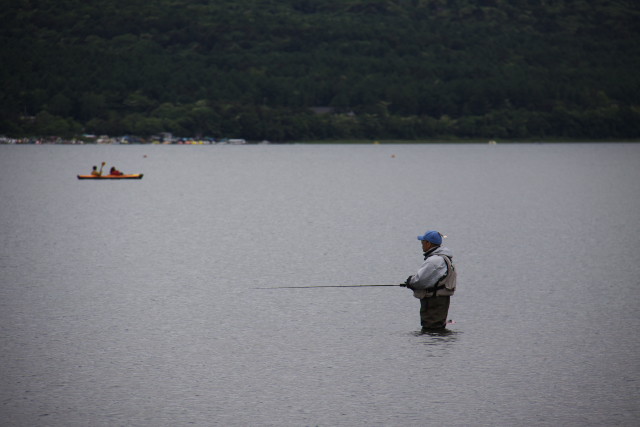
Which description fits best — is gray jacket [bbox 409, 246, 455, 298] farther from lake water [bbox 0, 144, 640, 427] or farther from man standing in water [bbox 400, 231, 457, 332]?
lake water [bbox 0, 144, 640, 427]

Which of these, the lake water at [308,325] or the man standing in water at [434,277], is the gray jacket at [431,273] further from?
the lake water at [308,325]

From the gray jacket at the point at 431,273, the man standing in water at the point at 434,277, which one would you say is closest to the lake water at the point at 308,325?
the man standing in water at the point at 434,277

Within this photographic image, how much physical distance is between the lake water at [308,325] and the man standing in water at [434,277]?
36.8 inches

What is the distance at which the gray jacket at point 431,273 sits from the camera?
22891mm

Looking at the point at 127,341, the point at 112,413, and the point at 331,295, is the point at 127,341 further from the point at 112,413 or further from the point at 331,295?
the point at 331,295

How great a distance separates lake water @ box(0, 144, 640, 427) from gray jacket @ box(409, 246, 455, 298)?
134 centimetres

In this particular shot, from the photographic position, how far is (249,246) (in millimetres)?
44375

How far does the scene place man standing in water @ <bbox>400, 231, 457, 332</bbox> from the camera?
23.0 meters

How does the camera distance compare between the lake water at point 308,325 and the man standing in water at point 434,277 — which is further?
the man standing in water at point 434,277

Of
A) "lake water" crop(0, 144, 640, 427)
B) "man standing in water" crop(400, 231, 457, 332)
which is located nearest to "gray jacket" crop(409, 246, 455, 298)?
"man standing in water" crop(400, 231, 457, 332)

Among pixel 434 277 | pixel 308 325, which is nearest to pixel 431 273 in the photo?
pixel 434 277

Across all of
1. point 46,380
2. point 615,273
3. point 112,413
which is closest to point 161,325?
point 46,380

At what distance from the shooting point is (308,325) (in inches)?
1006

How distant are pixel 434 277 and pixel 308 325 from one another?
4112 mm
